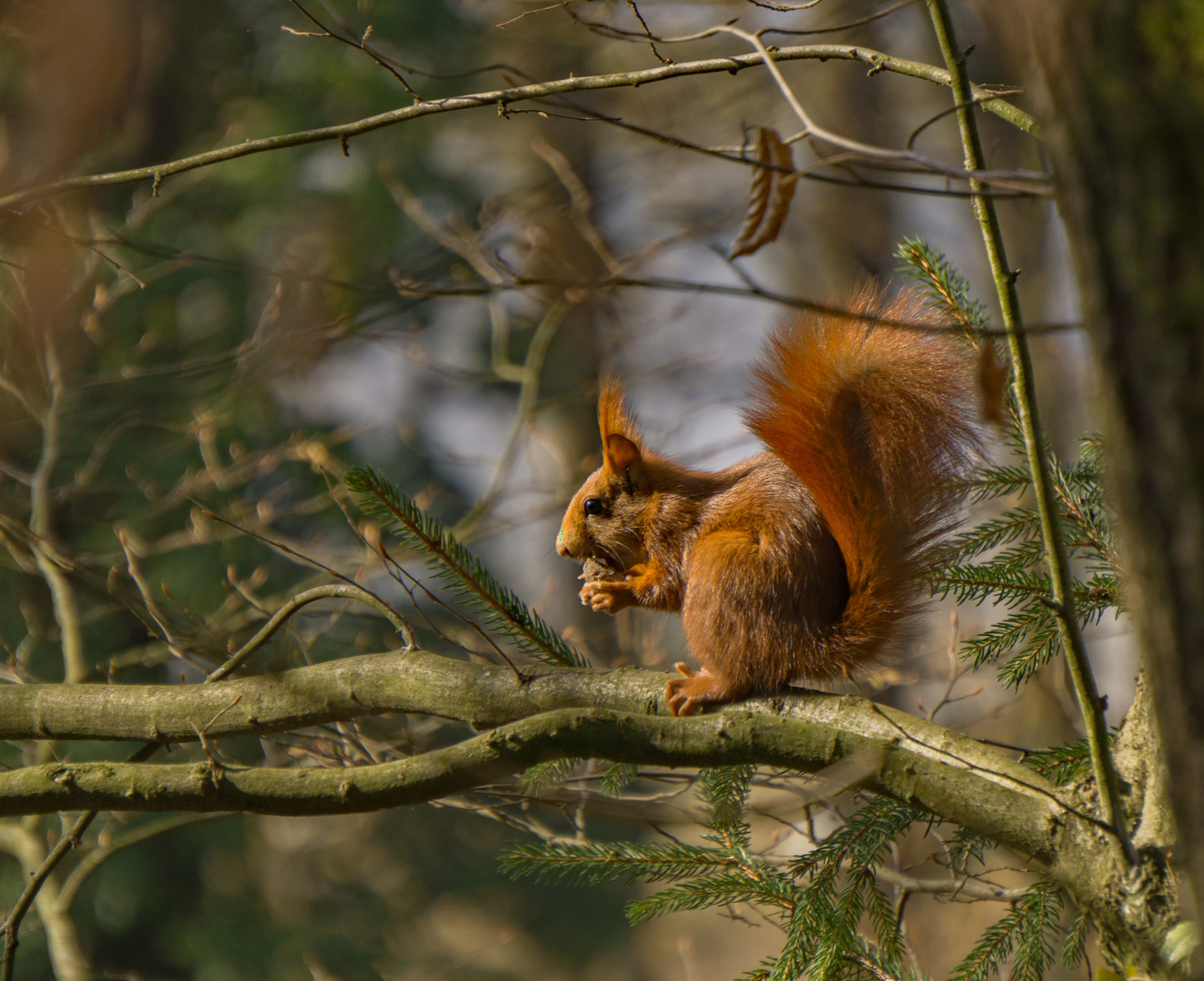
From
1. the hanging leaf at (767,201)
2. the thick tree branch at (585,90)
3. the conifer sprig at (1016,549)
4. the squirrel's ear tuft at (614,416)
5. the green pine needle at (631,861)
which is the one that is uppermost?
the thick tree branch at (585,90)

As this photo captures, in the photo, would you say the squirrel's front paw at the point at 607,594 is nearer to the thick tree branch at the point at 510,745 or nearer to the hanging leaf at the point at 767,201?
the thick tree branch at the point at 510,745

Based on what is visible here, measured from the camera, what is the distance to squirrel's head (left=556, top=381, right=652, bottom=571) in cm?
206

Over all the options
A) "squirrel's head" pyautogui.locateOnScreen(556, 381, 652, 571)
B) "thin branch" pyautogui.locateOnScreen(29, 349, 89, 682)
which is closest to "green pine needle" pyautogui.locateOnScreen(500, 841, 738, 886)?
"squirrel's head" pyautogui.locateOnScreen(556, 381, 652, 571)

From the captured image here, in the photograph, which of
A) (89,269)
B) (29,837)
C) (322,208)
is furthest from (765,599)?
(322,208)

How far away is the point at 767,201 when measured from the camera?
87cm

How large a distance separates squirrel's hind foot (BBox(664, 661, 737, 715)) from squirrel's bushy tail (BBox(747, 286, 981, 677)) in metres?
0.17

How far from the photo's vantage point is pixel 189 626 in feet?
8.63

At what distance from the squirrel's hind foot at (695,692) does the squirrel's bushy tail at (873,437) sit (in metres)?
0.17

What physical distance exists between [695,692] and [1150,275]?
110 centimetres

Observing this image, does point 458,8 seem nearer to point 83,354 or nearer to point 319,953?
point 83,354

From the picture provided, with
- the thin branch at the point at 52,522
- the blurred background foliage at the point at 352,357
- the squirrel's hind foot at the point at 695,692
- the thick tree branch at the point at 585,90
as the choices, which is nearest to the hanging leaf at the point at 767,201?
the blurred background foliage at the point at 352,357

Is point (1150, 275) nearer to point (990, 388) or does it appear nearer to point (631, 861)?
point (990, 388)

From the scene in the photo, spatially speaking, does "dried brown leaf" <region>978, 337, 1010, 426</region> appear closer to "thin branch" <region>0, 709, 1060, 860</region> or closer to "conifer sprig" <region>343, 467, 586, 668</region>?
"thin branch" <region>0, 709, 1060, 860</region>

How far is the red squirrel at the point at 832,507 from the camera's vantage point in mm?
1493
